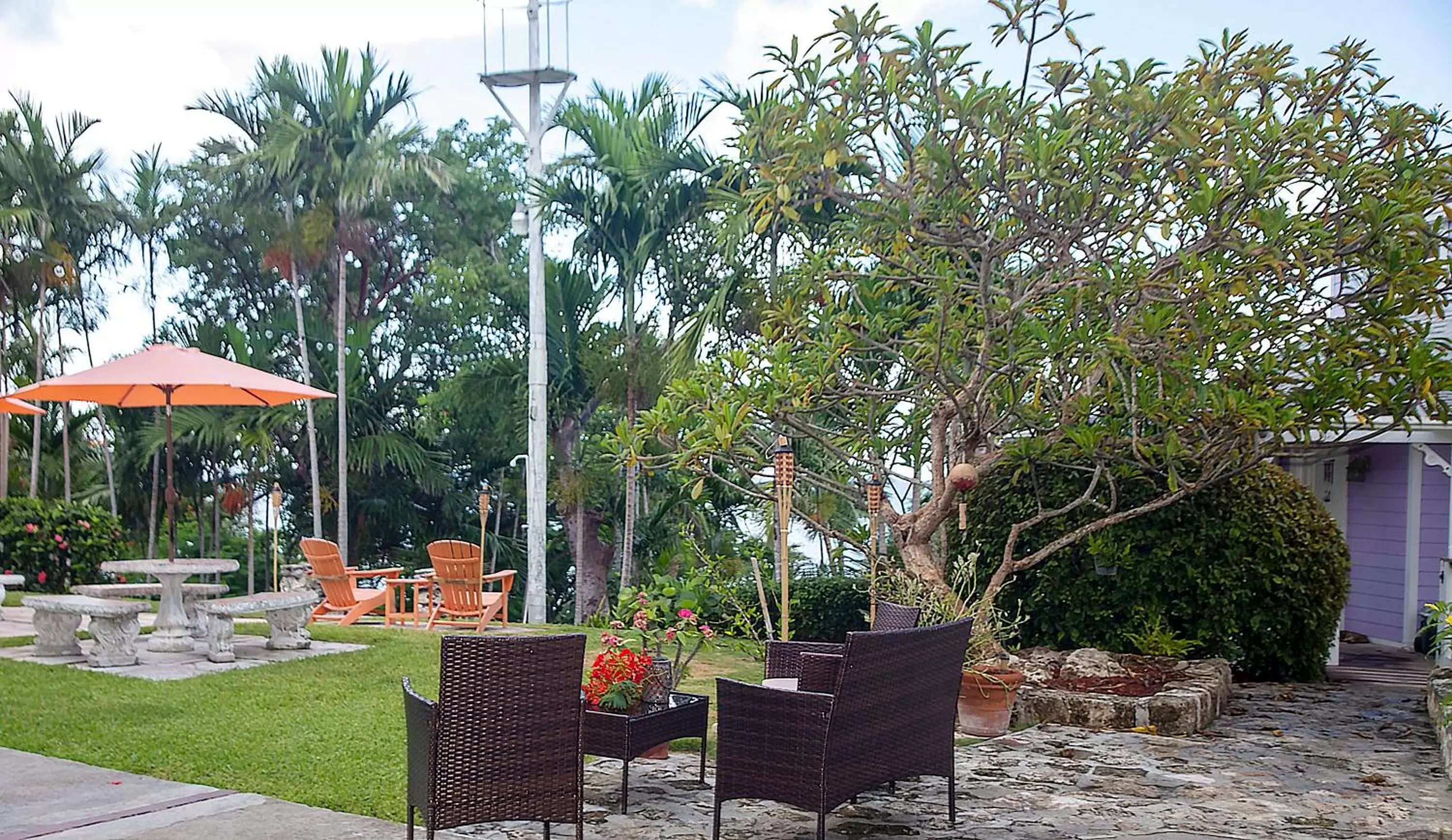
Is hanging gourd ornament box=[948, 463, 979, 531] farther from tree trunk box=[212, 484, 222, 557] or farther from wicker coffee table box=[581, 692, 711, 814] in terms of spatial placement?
tree trunk box=[212, 484, 222, 557]

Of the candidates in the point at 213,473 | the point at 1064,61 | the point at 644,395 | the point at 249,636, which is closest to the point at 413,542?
the point at 213,473

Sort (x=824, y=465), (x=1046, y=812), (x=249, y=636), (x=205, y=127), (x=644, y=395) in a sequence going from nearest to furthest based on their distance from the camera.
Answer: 1. (x=1046, y=812)
2. (x=249, y=636)
3. (x=824, y=465)
4. (x=644, y=395)
5. (x=205, y=127)

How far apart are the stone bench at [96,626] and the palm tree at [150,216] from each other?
9.88 metres

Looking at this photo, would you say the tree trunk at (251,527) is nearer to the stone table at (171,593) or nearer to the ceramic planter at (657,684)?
the stone table at (171,593)

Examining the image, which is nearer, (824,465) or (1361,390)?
(1361,390)

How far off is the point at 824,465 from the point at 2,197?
11480mm

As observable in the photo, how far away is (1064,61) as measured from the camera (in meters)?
6.26

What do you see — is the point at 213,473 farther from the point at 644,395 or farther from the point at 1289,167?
the point at 1289,167

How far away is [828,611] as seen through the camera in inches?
394

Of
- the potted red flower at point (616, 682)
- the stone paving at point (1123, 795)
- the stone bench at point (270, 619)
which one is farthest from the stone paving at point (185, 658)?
the potted red flower at point (616, 682)

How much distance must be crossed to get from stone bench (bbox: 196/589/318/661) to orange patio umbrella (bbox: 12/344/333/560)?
73 centimetres

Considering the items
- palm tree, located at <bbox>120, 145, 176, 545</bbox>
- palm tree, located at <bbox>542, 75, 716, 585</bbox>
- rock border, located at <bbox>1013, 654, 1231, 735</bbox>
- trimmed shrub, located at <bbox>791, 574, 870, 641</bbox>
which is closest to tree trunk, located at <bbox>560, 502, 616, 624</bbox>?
palm tree, located at <bbox>542, 75, 716, 585</bbox>

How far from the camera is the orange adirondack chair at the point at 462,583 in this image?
9.55 m

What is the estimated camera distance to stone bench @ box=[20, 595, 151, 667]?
7.46 metres
